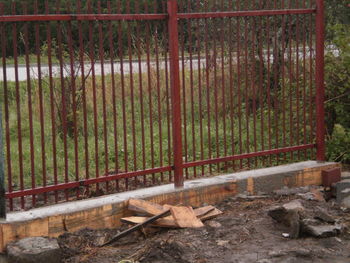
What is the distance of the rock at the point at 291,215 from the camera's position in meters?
4.93

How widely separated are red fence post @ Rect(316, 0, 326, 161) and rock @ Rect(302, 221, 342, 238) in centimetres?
206

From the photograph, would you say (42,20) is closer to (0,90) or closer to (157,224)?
(157,224)

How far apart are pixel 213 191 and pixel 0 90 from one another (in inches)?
307

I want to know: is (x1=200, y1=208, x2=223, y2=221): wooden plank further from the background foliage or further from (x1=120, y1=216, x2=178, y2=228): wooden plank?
the background foliage

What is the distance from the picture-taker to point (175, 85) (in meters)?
5.68

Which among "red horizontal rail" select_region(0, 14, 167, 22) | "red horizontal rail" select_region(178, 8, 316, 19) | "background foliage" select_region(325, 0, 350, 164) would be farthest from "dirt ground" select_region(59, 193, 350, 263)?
"background foliage" select_region(325, 0, 350, 164)

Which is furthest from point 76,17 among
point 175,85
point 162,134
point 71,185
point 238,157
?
point 162,134

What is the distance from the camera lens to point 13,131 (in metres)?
9.86

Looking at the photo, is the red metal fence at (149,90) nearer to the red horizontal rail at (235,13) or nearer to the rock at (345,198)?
the red horizontal rail at (235,13)

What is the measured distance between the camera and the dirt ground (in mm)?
4535

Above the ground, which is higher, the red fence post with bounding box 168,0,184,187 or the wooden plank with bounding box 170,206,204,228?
the red fence post with bounding box 168,0,184,187

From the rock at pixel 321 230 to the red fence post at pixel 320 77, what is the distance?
2.06 meters

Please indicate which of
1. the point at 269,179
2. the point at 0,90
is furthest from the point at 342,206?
the point at 0,90

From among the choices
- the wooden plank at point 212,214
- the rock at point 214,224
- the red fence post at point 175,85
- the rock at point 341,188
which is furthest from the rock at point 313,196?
the red fence post at point 175,85
